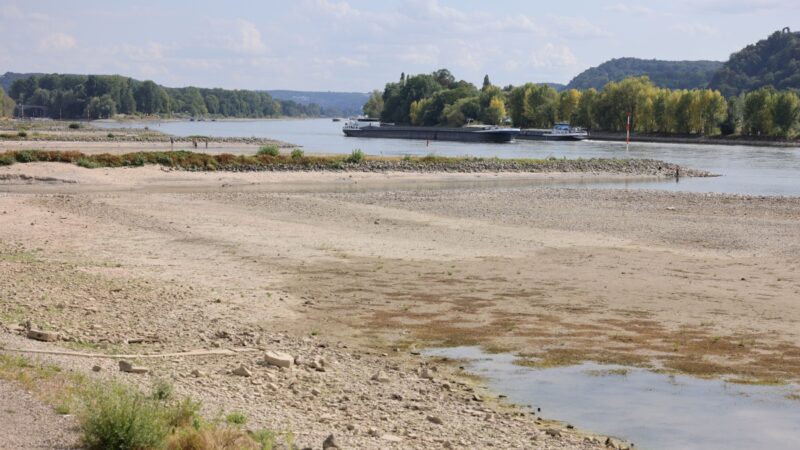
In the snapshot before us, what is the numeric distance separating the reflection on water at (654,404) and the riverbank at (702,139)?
453 ft

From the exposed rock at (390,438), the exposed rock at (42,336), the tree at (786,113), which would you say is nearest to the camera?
the exposed rock at (390,438)

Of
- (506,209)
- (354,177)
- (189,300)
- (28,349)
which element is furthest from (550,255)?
(354,177)

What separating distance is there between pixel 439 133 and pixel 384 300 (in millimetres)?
146333

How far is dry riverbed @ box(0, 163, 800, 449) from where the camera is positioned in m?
12.0

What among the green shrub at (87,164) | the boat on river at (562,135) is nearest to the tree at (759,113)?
the boat on river at (562,135)

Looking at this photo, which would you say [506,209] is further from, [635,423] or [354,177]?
[635,423]

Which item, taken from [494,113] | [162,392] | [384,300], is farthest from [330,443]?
[494,113]

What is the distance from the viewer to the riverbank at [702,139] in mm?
145375

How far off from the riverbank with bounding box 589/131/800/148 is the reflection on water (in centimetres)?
13811

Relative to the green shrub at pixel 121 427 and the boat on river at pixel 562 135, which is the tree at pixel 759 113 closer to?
the boat on river at pixel 562 135

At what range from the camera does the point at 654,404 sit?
12844 mm

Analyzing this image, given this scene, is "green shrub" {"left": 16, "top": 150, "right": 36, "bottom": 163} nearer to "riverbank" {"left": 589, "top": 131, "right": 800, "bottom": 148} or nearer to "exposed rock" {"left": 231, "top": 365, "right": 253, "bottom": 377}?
"exposed rock" {"left": 231, "top": 365, "right": 253, "bottom": 377}

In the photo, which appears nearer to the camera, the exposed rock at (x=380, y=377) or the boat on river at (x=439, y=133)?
the exposed rock at (x=380, y=377)

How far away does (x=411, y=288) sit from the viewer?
822 inches
